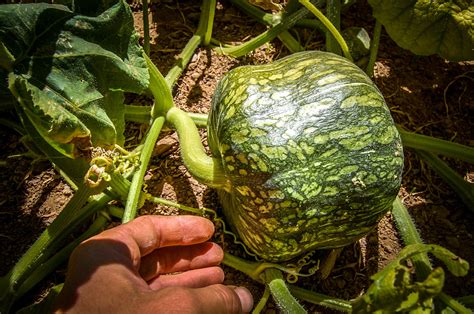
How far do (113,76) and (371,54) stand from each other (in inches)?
42.5

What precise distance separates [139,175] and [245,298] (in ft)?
1.84

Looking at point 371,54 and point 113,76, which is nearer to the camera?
point 113,76

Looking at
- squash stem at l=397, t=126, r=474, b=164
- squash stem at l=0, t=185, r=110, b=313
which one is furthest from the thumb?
squash stem at l=397, t=126, r=474, b=164

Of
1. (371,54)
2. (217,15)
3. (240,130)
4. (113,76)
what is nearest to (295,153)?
(240,130)

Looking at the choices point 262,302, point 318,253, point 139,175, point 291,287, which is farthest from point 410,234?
point 139,175

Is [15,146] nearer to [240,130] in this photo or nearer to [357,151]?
[240,130]

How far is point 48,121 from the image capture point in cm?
151

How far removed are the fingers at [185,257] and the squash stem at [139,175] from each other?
0.17 metres

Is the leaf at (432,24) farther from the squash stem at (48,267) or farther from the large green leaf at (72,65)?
the squash stem at (48,267)

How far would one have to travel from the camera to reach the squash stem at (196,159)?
1.80 m

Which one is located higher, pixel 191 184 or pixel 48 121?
pixel 48 121

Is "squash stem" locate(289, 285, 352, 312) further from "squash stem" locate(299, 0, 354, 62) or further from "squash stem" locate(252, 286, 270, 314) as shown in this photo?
"squash stem" locate(299, 0, 354, 62)

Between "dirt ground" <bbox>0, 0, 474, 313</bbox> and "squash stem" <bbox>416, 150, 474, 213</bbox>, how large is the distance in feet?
0.28

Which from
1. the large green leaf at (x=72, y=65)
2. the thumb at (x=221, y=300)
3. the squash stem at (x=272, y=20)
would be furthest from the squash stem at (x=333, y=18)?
the thumb at (x=221, y=300)
